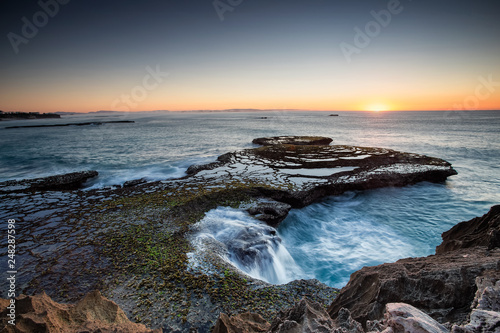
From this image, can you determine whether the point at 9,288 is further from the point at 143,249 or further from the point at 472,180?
the point at 472,180

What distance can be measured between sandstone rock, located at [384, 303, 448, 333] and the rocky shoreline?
1.27 meters

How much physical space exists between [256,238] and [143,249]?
4.27 meters

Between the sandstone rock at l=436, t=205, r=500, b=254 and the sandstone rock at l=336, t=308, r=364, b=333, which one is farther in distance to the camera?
the sandstone rock at l=436, t=205, r=500, b=254

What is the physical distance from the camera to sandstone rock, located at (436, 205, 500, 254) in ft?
17.9

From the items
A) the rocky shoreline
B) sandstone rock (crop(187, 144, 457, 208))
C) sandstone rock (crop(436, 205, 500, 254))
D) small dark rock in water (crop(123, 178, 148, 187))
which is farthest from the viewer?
small dark rock in water (crop(123, 178, 148, 187))

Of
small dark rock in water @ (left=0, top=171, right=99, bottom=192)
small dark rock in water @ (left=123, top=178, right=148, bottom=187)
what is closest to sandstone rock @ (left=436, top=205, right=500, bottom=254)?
small dark rock in water @ (left=123, top=178, right=148, bottom=187)

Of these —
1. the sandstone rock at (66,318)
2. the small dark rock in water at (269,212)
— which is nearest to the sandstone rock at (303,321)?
the sandstone rock at (66,318)

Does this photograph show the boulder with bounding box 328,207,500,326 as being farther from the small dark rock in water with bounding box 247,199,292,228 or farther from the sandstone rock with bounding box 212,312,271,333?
the small dark rock in water with bounding box 247,199,292,228

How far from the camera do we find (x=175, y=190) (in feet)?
45.2

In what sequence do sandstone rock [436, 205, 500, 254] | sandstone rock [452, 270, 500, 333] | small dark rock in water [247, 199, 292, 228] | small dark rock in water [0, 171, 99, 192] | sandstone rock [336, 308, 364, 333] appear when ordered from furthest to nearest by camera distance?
small dark rock in water [0, 171, 99, 192]
small dark rock in water [247, 199, 292, 228]
sandstone rock [436, 205, 500, 254]
sandstone rock [336, 308, 364, 333]
sandstone rock [452, 270, 500, 333]

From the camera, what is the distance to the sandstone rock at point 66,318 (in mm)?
3496

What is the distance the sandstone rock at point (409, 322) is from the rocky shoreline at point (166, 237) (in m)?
1.27

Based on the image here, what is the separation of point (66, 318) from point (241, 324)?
10.2 feet

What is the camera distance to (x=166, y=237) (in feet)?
28.1
